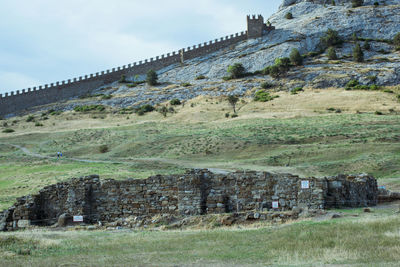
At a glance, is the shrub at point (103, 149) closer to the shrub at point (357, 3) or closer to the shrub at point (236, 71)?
the shrub at point (236, 71)

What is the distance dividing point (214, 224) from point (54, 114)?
85842 millimetres

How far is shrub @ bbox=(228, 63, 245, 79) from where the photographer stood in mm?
101938

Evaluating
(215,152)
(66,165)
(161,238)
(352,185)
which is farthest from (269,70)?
(161,238)

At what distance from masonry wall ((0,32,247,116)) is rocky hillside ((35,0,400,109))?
9.29ft

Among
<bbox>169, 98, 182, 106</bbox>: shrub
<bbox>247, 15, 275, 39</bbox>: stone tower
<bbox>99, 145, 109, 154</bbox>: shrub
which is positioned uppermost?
<bbox>247, 15, 275, 39</bbox>: stone tower

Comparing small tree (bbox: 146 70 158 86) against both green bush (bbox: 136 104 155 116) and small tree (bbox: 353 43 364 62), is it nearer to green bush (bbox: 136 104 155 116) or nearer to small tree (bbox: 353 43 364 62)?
green bush (bbox: 136 104 155 116)

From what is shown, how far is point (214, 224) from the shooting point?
15.6 m

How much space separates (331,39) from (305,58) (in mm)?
7132

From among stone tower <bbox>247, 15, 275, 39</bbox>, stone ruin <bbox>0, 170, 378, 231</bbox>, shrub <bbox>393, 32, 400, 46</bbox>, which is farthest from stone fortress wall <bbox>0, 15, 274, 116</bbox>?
stone ruin <bbox>0, 170, 378, 231</bbox>

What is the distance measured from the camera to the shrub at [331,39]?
10662cm

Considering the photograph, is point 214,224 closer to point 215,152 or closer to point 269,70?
point 215,152

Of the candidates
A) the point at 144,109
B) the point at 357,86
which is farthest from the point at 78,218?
the point at 357,86

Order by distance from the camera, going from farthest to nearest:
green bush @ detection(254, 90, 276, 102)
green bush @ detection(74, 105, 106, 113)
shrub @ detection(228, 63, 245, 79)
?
shrub @ detection(228, 63, 245, 79) < green bush @ detection(74, 105, 106, 113) < green bush @ detection(254, 90, 276, 102)

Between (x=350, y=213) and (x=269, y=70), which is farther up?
(x=269, y=70)
